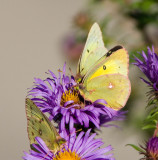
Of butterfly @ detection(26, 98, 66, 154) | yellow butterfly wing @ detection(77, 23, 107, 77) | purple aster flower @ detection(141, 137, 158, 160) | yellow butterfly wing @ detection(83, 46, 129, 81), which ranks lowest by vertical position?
purple aster flower @ detection(141, 137, 158, 160)

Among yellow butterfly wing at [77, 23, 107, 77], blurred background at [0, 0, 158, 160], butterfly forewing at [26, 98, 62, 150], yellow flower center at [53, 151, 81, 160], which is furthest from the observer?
blurred background at [0, 0, 158, 160]

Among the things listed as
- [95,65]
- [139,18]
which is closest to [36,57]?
[139,18]

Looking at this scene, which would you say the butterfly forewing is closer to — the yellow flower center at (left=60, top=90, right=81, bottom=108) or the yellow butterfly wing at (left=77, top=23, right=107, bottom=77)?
the yellow flower center at (left=60, top=90, right=81, bottom=108)

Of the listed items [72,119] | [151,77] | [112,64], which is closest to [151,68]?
[151,77]

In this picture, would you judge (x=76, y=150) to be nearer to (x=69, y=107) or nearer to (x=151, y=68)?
(x=69, y=107)

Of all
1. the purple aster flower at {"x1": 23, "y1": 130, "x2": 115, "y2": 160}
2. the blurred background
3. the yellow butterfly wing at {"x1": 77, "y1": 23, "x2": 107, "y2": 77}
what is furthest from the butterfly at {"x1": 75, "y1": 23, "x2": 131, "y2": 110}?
the blurred background

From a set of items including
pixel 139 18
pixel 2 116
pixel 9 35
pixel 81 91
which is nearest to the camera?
pixel 81 91

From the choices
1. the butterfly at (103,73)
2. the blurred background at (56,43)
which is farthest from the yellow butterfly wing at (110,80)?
the blurred background at (56,43)

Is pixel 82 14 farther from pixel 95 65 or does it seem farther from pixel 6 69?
pixel 6 69

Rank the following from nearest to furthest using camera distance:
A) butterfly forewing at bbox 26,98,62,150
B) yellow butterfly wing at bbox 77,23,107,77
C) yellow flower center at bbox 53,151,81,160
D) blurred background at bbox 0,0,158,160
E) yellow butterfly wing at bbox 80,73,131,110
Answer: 1. butterfly forewing at bbox 26,98,62,150
2. yellow flower center at bbox 53,151,81,160
3. yellow butterfly wing at bbox 80,73,131,110
4. yellow butterfly wing at bbox 77,23,107,77
5. blurred background at bbox 0,0,158,160
